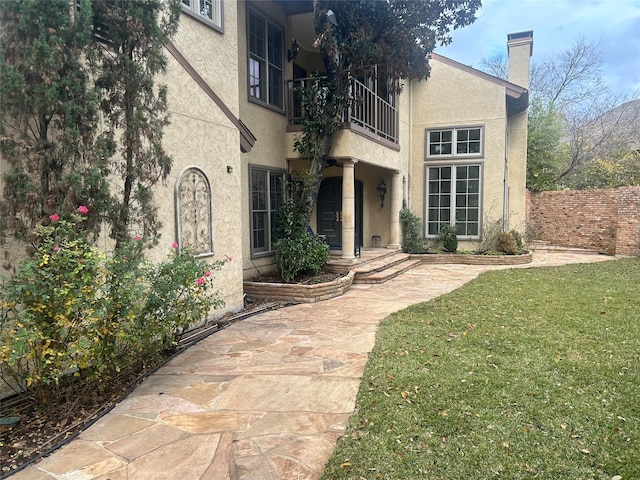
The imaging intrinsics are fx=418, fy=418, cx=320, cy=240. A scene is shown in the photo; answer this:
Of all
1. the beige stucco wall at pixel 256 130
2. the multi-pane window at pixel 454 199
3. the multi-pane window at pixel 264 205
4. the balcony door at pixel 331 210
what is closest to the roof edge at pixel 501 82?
the multi-pane window at pixel 454 199

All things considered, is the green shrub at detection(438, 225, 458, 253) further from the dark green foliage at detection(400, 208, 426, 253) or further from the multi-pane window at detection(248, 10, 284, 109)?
the multi-pane window at detection(248, 10, 284, 109)

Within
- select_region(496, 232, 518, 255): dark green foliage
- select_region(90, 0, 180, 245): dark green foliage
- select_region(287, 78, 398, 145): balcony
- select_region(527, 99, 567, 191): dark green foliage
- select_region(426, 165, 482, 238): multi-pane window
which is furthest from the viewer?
select_region(527, 99, 567, 191): dark green foliage

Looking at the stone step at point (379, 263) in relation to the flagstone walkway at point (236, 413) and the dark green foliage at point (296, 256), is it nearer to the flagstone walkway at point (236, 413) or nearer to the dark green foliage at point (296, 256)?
the dark green foliage at point (296, 256)

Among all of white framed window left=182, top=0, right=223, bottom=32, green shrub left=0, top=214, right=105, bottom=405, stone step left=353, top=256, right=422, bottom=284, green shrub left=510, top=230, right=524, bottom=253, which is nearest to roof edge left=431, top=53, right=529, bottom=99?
green shrub left=510, top=230, right=524, bottom=253

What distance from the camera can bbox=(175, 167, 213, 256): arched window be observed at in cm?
570

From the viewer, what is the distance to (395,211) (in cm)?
1377

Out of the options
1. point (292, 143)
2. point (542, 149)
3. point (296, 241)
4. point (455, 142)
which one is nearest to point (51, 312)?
point (296, 241)

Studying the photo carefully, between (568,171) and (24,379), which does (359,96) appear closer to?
(24,379)

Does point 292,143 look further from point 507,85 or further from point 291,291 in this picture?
point 507,85

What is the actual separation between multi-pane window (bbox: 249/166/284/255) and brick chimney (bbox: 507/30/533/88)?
35.9 ft

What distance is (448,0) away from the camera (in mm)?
8758

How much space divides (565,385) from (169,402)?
3.72m

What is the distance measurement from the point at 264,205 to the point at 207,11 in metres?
3.91

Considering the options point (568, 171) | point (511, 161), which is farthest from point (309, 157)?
point (568, 171)
